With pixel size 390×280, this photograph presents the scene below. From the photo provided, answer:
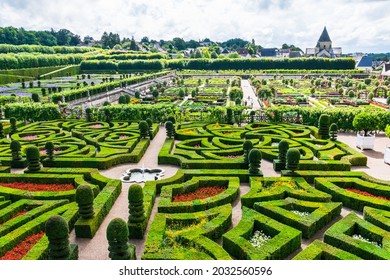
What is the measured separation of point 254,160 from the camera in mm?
14891

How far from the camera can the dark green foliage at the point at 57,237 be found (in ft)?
28.1

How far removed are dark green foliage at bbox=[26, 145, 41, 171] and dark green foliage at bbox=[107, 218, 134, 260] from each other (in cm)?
861

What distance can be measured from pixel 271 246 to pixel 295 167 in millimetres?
6329

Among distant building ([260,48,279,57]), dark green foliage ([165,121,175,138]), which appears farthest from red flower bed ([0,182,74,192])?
distant building ([260,48,279,57])

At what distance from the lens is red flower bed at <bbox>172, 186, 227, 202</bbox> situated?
13.4 m

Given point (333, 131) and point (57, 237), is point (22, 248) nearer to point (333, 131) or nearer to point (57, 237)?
point (57, 237)

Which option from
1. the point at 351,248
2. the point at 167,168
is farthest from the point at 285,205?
the point at 167,168

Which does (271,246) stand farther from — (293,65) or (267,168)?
(293,65)

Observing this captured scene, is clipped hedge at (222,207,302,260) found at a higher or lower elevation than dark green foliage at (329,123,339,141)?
lower

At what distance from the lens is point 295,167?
49.8 ft

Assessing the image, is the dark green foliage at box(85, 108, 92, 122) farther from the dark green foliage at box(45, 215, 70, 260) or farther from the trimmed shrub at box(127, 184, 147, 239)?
the dark green foliage at box(45, 215, 70, 260)

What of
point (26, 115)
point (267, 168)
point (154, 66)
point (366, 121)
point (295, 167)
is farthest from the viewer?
point (154, 66)

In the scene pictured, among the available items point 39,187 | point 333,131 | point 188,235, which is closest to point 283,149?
point 333,131

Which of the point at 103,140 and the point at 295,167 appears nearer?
the point at 295,167
